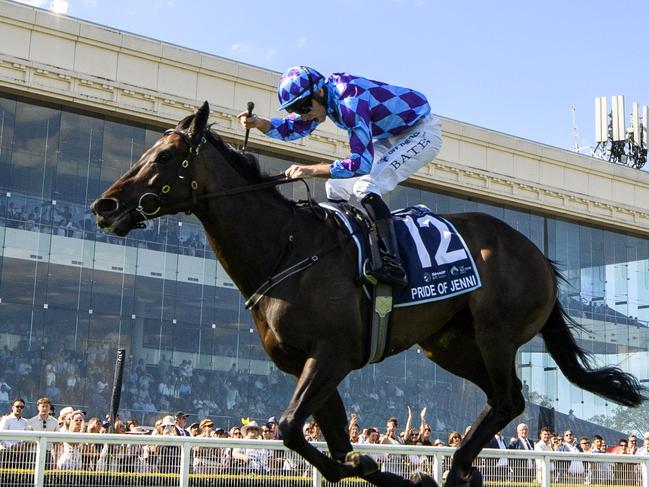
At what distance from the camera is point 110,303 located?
63.2 feet

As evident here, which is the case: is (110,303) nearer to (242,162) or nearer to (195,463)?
(195,463)

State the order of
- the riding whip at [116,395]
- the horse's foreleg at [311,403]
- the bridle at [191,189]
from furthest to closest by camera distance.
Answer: the riding whip at [116,395] → the bridle at [191,189] → the horse's foreleg at [311,403]

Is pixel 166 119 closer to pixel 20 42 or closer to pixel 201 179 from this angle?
pixel 20 42

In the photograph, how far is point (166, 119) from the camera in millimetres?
19797

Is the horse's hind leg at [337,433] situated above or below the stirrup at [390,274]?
below

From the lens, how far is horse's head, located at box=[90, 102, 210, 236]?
5168mm

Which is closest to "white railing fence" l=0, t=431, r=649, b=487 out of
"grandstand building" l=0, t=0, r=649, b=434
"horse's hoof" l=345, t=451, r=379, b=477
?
"horse's hoof" l=345, t=451, r=379, b=477

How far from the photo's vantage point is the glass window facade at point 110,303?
714 inches

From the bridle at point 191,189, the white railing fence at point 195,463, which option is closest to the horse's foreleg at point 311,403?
the bridle at point 191,189

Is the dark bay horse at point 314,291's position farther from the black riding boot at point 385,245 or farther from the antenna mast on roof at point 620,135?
the antenna mast on roof at point 620,135

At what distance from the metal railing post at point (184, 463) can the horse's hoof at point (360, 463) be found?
1.81 meters

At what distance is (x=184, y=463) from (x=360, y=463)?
1918mm

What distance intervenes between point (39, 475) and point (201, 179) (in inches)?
94.7

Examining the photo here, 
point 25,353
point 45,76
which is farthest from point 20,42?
point 25,353
